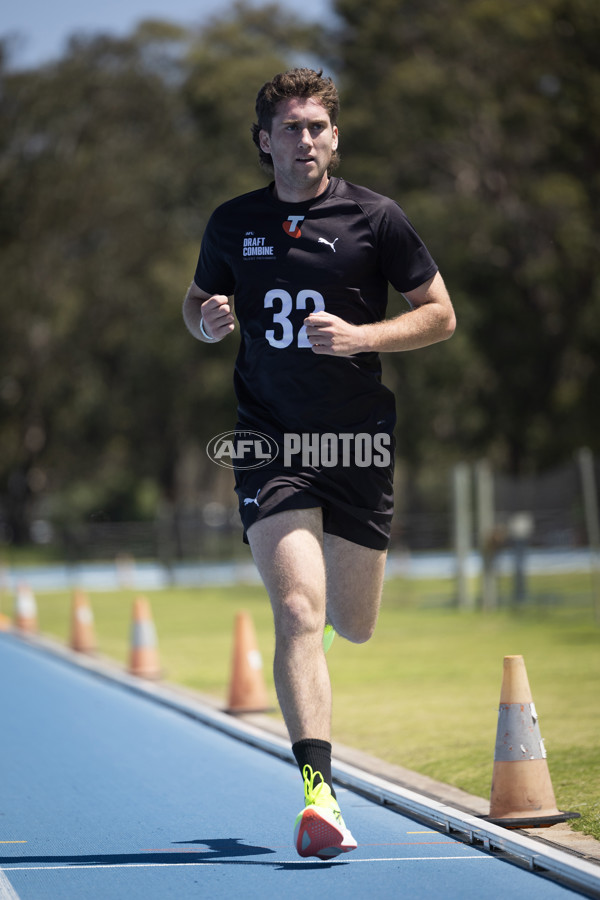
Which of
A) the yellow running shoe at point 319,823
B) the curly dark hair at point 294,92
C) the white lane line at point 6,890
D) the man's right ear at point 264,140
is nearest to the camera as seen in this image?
the white lane line at point 6,890

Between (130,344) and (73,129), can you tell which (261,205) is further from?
(73,129)

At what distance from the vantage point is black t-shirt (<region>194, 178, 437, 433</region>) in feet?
16.3

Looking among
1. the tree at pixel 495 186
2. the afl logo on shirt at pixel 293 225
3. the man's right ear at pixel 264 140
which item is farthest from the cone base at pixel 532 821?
the tree at pixel 495 186

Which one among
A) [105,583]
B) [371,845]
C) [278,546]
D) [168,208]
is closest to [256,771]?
[371,845]

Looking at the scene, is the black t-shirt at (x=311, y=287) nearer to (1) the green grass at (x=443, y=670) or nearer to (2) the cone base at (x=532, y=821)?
(2) the cone base at (x=532, y=821)

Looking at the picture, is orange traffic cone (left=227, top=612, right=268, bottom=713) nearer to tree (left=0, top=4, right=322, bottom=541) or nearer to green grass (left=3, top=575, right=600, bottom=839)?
green grass (left=3, top=575, right=600, bottom=839)

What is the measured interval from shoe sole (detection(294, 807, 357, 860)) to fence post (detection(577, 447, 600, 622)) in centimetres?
1272

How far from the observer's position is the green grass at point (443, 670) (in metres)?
7.35

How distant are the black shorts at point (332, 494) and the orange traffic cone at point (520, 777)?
35.8 inches

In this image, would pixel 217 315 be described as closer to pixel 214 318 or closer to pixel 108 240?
pixel 214 318

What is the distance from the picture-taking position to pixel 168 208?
53188 millimetres

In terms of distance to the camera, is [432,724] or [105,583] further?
[105,583]

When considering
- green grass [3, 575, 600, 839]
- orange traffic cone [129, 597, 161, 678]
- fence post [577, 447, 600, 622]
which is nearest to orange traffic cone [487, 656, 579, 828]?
green grass [3, 575, 600, 839]

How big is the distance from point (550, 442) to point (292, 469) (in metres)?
34.7
